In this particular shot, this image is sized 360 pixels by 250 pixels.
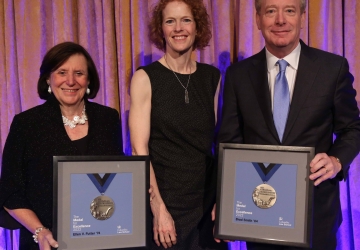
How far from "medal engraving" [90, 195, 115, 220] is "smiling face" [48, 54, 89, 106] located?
52 centimetres

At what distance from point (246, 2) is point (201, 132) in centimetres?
90

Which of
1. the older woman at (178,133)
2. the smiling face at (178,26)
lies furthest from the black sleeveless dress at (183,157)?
the smiling face at (178,26)

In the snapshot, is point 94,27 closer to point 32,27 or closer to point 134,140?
point 32,27

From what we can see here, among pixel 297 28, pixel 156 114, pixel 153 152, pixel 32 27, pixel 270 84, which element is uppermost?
pixel 32 27

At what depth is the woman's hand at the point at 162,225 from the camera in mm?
1992

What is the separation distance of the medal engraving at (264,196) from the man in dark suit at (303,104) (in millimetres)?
217

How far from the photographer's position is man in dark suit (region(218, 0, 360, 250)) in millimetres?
1737

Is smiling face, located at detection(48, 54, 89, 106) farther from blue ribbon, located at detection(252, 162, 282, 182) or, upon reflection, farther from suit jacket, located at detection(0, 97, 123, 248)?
blue ribbon, located at detection(252, 162, 282, 182)

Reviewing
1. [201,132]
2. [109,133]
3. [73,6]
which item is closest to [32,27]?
[73,6]

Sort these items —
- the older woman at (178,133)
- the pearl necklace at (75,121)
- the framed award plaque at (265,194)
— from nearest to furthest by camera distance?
the framed award plaque at (265,194) < the pearl necklace at (75,121) < the older woman at (178,133)

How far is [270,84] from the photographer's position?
1.85 metres

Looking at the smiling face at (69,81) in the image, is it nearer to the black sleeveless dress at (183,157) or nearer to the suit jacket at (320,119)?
the black sleeveless dress at (183,157)

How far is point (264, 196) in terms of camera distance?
163cm

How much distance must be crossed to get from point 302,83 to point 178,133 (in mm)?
649
